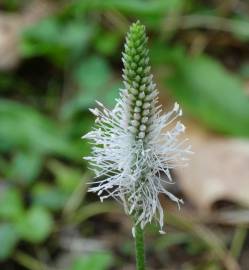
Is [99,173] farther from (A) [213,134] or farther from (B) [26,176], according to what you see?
(A) [213,134]

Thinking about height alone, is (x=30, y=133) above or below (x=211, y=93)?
below

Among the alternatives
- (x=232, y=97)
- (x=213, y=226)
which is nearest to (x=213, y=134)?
(x=232, y=97)

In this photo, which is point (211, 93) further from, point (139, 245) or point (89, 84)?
point (139, 245)

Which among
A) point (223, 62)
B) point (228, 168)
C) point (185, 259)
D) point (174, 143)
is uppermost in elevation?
point (223, 62)

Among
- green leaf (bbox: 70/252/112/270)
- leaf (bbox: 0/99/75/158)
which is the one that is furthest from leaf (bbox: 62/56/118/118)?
green leaf (bbox: 70/252/112/270)

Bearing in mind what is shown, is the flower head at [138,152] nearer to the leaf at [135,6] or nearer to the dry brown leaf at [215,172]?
the dry brown leaf at [215,172]

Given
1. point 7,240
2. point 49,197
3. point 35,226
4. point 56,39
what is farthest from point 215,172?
point 56,39
